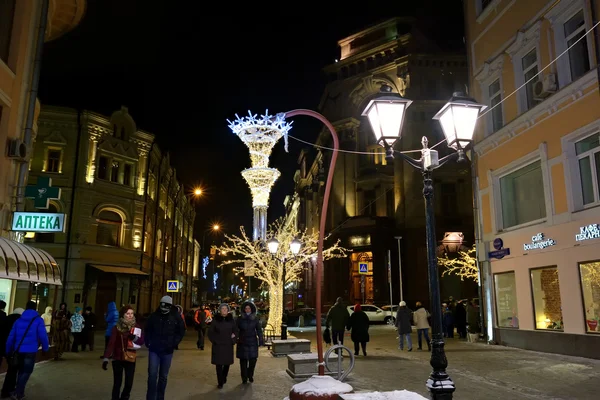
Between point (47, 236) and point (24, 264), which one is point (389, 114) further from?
point (47, 236)

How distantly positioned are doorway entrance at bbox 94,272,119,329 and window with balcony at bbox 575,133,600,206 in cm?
2766

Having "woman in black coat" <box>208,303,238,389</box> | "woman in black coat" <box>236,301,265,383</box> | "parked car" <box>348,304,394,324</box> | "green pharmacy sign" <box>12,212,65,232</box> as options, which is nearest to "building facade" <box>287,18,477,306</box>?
"parked car" <box>348,304,394,324</box>

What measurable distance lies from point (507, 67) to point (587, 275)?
828 cm

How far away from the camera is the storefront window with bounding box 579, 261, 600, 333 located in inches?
514

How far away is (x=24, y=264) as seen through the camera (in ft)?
41.2

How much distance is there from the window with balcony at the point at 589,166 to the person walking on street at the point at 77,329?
1721cm

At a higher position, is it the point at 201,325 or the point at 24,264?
the point at 24,264

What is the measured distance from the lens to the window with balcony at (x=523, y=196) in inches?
639

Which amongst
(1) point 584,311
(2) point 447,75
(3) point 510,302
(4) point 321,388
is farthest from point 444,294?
(4) point 321,388

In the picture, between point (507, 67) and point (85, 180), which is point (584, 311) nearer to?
point (507, 67)

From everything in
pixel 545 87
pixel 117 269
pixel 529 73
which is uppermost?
pixel 529 73

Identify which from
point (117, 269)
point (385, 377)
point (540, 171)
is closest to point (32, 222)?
point (385, 377)

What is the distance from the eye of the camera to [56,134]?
3059 centimetres

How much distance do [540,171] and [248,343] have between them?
11388 millimetres
